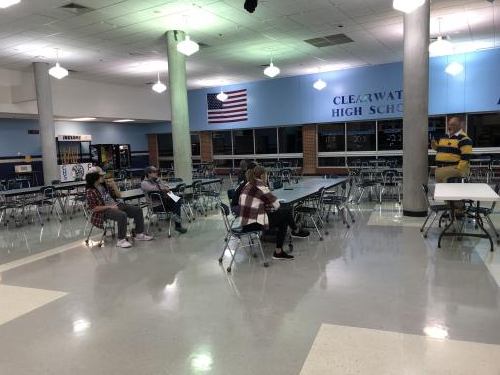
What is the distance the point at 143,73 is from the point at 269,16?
251 inches

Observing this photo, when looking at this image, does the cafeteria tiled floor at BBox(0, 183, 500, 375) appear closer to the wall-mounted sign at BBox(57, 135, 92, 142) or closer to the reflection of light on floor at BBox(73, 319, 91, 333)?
the reflection of light on floor at BBox(73, 319, 91, 333)

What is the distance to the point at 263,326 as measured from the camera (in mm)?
3182

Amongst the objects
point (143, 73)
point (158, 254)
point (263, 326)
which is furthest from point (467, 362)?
point (143, 73)

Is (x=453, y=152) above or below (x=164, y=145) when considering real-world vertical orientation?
below

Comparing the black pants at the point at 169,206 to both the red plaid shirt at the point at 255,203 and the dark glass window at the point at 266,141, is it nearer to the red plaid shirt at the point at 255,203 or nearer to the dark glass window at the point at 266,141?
the red plaid shirt at the point at 255,203

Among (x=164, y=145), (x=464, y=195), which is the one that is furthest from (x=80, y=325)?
(x=164, y=145)

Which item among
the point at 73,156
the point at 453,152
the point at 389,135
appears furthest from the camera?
the point at 73,156

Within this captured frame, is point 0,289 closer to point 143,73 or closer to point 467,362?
point 467,362

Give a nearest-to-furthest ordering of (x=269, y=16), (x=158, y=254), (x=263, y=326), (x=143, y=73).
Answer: (x=263, y=326)
(x=158, y=254)
(x=269, y=16)
(x=143, y=73)

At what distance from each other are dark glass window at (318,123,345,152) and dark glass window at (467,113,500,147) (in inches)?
164

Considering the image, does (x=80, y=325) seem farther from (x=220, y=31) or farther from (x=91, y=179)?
(x=220, y=31)

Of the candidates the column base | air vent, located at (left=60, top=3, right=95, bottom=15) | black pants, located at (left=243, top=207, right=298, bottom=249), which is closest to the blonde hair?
black pants, located at (left=243, top=207, right=298, bottom=249)

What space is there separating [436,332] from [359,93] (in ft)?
39.9

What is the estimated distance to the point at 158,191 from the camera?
654 centimetres
